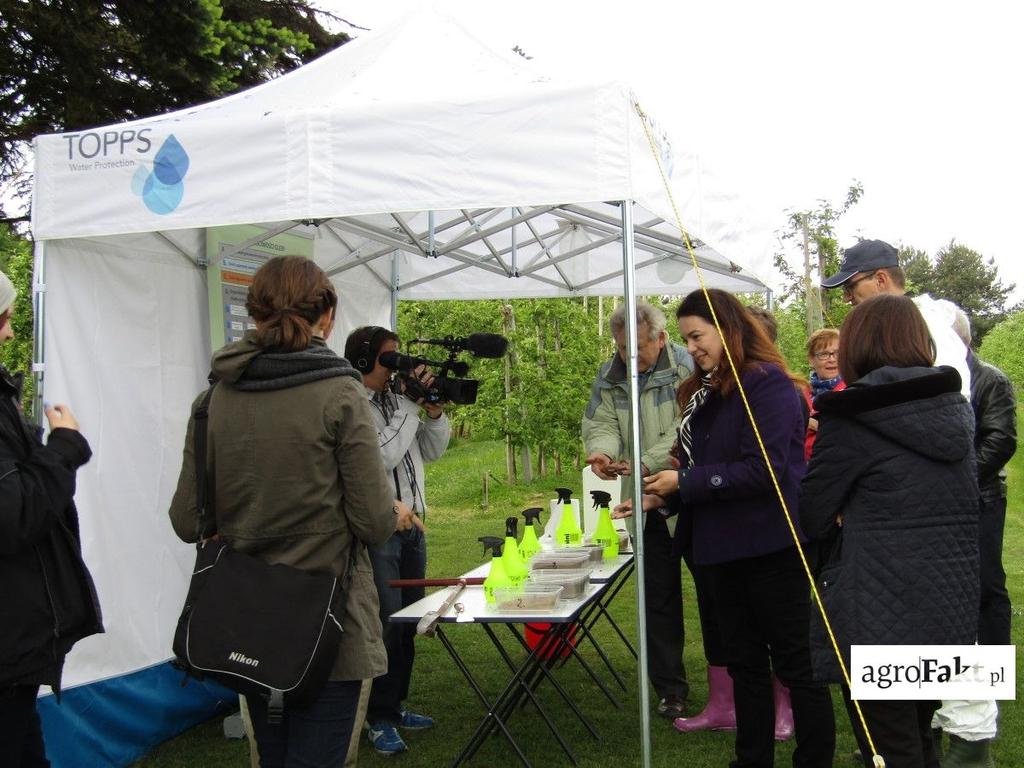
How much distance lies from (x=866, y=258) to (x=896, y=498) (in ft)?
3.57

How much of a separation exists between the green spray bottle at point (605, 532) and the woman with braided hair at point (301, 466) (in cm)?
197

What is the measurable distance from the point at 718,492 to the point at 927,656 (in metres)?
0.76

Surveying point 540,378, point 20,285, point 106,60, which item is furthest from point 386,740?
point 540,378

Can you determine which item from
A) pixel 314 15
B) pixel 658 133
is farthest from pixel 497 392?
pixel 658 133

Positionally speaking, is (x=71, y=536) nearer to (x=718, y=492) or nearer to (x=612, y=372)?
(x=718, y=492)

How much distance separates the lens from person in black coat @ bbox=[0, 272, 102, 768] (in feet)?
6.44

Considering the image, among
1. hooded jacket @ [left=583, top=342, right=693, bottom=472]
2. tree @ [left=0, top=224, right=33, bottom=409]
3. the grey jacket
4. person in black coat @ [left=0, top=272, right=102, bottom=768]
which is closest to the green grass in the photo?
the grey jacket

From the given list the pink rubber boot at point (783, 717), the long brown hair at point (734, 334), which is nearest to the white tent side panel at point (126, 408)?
the long brown hair at point (734, 334)

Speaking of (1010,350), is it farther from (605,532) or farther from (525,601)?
(525,601)

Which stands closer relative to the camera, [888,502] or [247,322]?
[888,502]

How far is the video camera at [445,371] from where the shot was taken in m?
3.39

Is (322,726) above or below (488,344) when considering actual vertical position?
below

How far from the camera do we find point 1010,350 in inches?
1041

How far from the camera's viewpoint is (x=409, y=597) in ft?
13.0
